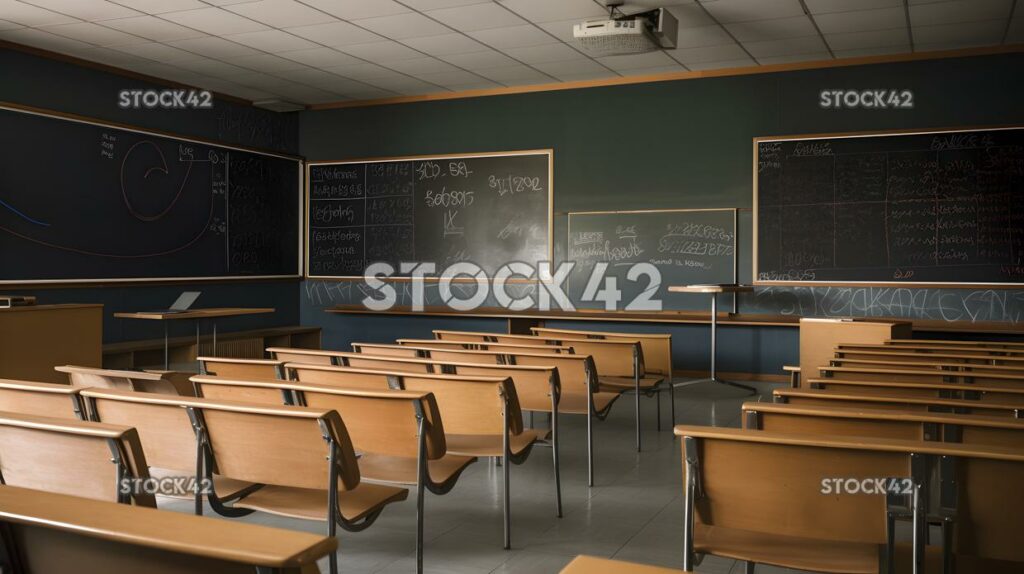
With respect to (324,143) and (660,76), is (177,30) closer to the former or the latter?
(324,143)

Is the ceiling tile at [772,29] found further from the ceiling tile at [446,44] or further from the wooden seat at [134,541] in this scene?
the wooden seat at [134,541]

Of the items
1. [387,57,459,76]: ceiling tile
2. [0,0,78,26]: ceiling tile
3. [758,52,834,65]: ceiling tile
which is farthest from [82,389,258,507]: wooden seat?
[758,52,834,65]: ceiling tile

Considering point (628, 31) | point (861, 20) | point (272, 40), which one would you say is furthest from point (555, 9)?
point (272, 40)

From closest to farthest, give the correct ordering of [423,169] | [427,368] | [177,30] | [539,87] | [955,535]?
[955,535] → [427,368] → [177,30] → [539,87] → [423,169]

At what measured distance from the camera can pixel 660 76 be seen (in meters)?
8.57

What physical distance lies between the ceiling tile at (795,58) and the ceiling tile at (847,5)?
1.30 m

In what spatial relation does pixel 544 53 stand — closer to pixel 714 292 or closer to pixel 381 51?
pixel 381 51

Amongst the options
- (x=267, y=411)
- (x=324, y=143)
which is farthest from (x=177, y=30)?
(x=267, y=411)

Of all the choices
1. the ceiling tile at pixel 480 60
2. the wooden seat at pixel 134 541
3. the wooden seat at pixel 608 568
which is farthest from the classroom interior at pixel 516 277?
the wooden seat at pixel 608 568

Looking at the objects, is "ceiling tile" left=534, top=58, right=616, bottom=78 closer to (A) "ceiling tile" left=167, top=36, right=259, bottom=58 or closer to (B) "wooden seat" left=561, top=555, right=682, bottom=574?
(A) "ceiling tile" left=167, top=36, right=259, bottom=58

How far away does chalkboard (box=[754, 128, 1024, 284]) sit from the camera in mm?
7348

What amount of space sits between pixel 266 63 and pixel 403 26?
182 cm

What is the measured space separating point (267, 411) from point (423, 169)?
7.55m

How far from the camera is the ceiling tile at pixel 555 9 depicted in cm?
631
